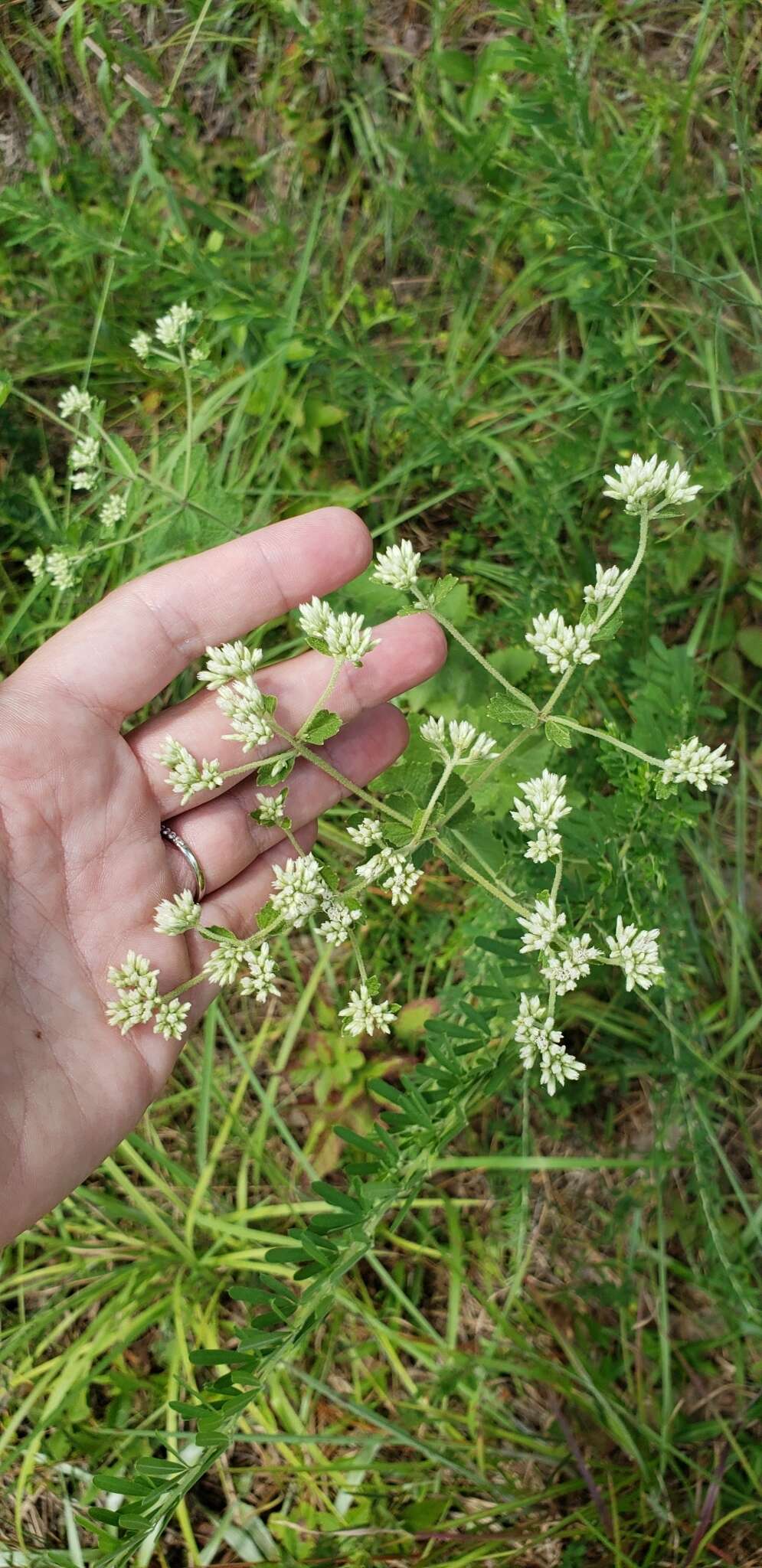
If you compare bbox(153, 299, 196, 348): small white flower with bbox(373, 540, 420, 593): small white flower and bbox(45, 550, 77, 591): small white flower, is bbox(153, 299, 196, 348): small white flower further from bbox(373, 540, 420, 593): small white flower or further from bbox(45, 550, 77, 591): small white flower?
bbox(373, 540, 420, 593): small white flower

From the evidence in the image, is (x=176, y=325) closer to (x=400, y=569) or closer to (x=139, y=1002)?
(x=400, y=569)

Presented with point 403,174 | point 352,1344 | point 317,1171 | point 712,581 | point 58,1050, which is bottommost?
point 352,1344

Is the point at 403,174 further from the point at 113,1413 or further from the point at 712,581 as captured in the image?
the point at 113,1413

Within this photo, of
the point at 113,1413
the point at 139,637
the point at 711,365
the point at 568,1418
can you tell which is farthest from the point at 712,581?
the point at 113,1413

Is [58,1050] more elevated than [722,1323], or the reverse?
[58,1050]

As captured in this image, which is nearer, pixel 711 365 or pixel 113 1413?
pixel 711 365

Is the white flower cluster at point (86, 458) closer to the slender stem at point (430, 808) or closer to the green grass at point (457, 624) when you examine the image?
the green grass at point (457, 624)

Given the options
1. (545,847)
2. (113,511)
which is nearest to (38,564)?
(113,511)
